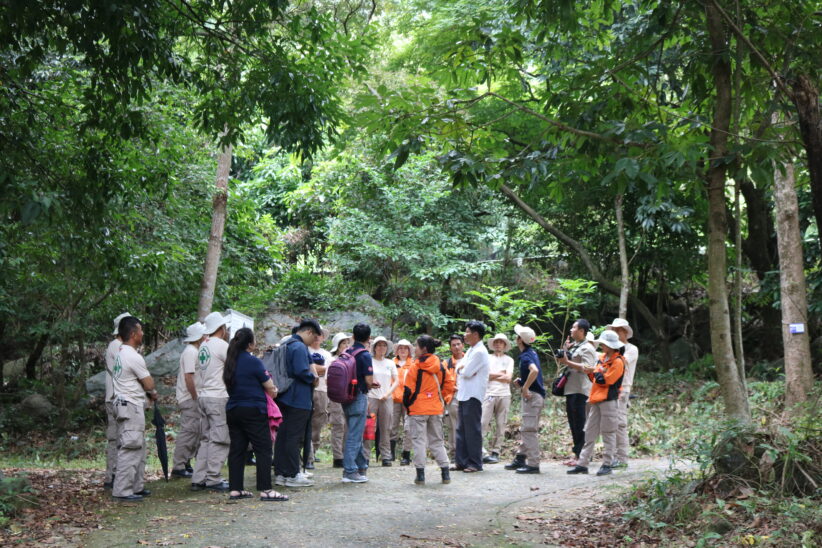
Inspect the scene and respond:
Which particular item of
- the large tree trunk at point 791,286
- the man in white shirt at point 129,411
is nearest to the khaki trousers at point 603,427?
the large tree trunk at point 791,286

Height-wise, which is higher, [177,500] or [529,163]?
[529,163]

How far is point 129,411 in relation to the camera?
7.64m

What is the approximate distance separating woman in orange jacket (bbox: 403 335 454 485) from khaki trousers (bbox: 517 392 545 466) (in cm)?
134

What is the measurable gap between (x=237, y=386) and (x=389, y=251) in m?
9.46

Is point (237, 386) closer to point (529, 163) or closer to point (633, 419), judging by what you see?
point (529, 163)

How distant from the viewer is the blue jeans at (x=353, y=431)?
856 centimetres

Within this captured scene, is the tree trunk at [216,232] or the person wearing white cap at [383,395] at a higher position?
the tree trunk at [216,232]

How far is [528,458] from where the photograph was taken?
31.8 feet

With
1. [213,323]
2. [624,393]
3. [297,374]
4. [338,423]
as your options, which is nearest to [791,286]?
[624,393]

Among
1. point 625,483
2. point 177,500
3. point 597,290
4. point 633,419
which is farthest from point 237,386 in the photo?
point 597,290

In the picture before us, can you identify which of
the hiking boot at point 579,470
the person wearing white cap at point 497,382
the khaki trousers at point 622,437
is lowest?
the hiking boot at point 579,470

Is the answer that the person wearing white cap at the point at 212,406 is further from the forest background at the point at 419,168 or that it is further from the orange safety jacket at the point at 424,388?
the orange safety jacket at the point at 424,388

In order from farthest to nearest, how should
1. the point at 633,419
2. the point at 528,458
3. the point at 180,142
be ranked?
the point at 633,419 < the point at 180,142 < the point at 528,458

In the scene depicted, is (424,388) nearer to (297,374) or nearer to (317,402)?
(297,374)
